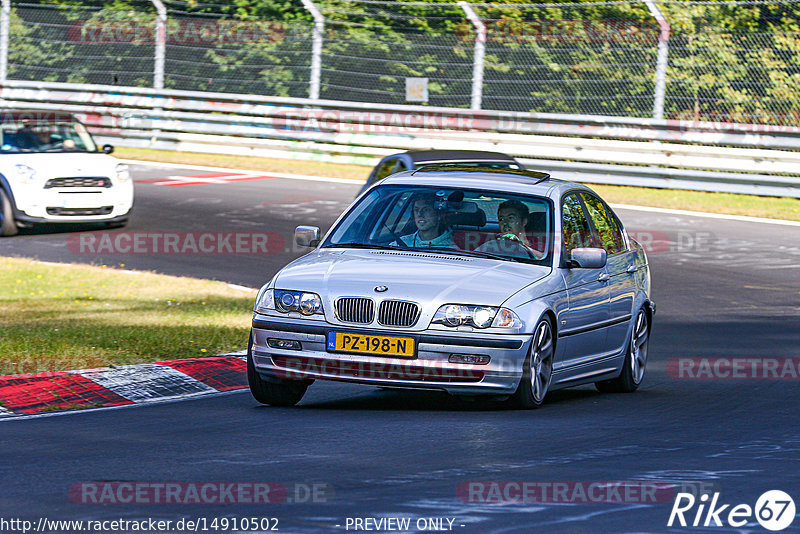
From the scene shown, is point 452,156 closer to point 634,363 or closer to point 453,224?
point 634,363

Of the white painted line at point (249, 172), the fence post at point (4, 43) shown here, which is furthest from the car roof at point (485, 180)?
the fence post at point (4, 43)

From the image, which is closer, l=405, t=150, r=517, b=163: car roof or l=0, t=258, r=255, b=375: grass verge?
l=0, t=258, r=255, b=375: grass verge

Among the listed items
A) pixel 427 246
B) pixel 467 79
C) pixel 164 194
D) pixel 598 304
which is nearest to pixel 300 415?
pixel 427 246

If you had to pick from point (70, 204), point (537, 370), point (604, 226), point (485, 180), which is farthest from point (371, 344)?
point (70, 204)

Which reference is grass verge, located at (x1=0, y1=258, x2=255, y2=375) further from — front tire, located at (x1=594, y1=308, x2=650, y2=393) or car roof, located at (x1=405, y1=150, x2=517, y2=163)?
front tire, located at (x1=594, y1=308, x2=650, y2=393)

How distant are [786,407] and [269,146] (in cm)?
2048

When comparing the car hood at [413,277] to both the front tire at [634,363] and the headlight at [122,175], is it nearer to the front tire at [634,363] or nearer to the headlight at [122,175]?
the front tire at [634,363]

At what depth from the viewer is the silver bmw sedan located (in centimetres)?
840

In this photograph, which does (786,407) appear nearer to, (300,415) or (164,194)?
(300,415)

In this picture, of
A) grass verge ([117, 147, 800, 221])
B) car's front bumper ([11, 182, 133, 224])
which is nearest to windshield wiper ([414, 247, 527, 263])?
car's front bumper ([11, 182, 133, 224])

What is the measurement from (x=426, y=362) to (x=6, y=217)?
11928mm

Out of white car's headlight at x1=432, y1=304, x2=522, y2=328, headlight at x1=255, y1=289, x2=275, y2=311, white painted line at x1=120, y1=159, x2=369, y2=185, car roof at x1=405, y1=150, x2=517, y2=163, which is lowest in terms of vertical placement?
white painted line at x1=120, y1=159, x2=369, y2=185

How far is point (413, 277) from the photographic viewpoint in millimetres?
8586

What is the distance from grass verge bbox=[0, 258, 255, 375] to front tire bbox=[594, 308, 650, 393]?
2.98 metres
